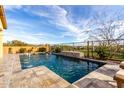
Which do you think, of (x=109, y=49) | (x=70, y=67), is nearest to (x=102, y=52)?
(x=109, y=49)

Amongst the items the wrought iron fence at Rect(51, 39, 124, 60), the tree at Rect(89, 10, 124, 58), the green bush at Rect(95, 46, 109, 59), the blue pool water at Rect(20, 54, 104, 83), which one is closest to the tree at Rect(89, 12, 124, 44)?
the tree at Rect(89, 10, 124, 58)

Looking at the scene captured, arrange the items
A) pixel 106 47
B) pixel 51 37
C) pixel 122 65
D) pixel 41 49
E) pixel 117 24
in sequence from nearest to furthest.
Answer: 1. pixel 122 65
2. pixel 106 47
3. pixel 117 24
4. pixel 41 49
5. pixel 51 37

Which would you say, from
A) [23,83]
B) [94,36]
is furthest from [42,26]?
[23,83]

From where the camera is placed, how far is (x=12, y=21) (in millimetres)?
18906

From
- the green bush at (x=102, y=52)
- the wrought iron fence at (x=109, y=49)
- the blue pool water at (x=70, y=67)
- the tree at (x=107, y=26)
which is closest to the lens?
the blue pool water at (x=70, y=67)

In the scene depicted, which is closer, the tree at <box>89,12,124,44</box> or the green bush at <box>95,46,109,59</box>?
the green bush at <box>95,46,109,59</box>

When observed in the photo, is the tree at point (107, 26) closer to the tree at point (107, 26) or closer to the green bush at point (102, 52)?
the tree at point (107, 26)

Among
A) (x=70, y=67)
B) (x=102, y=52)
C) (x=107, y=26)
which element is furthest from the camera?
(x=107, y=26)

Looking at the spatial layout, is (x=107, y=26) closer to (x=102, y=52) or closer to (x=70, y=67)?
(x=102, y=52)

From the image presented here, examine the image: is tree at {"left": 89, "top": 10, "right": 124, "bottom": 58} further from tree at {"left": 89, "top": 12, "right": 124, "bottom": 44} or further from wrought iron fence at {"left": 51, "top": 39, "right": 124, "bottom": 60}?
wrought iron fence at {"left": 51, "top": 39, "right": 124, "bottom": 60}

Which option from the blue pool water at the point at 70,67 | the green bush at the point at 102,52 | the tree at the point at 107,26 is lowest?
the blue pool water at the point at 70,67

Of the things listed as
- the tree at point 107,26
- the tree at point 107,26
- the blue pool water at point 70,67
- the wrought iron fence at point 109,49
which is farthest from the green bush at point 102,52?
the tree at point 107,26

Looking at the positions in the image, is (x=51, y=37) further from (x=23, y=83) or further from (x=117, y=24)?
(x=23, y=83)

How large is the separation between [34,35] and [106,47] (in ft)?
48.9
